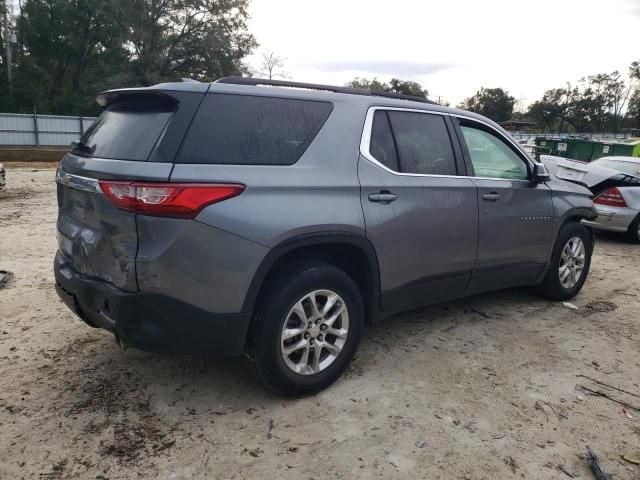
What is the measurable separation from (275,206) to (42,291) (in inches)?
125

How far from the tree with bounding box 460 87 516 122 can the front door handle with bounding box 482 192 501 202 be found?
79701mm

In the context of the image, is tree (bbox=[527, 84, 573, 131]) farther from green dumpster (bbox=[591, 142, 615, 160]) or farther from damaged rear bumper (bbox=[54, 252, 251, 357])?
damaged rear bumper (bbox=[54, 252, 251, 357])

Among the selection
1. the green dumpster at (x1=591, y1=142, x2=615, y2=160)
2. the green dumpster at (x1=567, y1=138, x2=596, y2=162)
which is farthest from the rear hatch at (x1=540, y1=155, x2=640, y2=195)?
the green dumpster at (x1=567, y1=138, x2=596, y2=162)

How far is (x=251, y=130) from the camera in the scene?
2885mm

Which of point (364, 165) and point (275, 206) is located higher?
point (364, 165)

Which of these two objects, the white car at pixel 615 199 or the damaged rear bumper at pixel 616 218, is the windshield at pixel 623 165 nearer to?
the white car at pixel 615 199

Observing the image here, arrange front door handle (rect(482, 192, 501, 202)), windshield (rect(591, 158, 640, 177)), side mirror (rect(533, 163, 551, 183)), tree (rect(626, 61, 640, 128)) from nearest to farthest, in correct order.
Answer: front door handle (rect(482, 192, 501, 202)) → side mirror (rect(533, 163, 551, 183)) → windshield (rect(591, 158, 640, 177)) → tree (rect(626, 61, 640, 128))

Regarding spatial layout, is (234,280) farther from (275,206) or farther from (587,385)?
(587,385)

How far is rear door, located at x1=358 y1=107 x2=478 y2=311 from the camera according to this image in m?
3.37

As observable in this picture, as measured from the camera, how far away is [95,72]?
141ft

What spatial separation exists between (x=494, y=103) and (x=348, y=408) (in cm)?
8450

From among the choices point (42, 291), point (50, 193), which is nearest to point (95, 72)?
point (50, 193)

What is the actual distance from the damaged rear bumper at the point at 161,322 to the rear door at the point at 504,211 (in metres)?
2.22

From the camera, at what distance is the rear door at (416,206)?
133 inches
